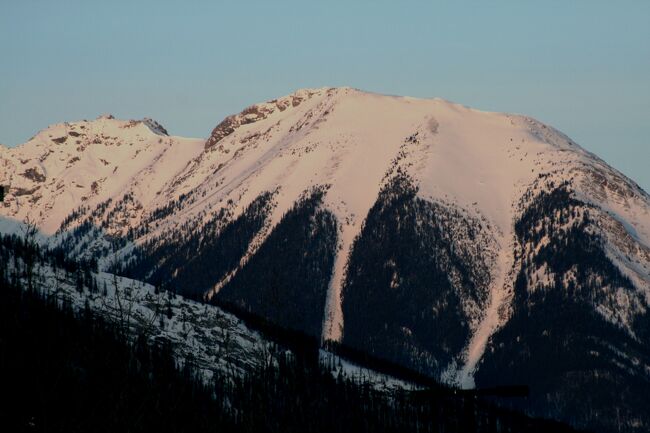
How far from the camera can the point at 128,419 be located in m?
53.3

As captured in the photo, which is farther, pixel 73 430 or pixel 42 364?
pixel 42 364

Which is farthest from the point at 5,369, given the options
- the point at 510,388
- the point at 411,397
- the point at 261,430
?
the point at 510,388

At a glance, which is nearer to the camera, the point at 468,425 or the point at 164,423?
the point at 468,425

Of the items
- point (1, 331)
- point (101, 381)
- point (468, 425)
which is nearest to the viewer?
point (468, 425)

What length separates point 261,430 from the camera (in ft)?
195

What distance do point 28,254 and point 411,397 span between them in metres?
19.5

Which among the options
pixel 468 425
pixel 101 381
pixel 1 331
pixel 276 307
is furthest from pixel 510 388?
pixel 1 331

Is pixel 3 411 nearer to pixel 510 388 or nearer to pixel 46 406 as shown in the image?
pixel 46 406

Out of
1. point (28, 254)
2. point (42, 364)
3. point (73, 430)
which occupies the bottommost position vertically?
point (73, 430)

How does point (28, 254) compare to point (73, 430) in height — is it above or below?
above

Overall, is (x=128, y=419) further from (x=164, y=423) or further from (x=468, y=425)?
(x=468, y=425)

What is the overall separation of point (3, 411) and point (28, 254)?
731 cm

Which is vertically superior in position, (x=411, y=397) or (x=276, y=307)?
(x=276, y=307)

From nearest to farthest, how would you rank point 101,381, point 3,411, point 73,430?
point 73,430 < point 3,411 < point 101,381
